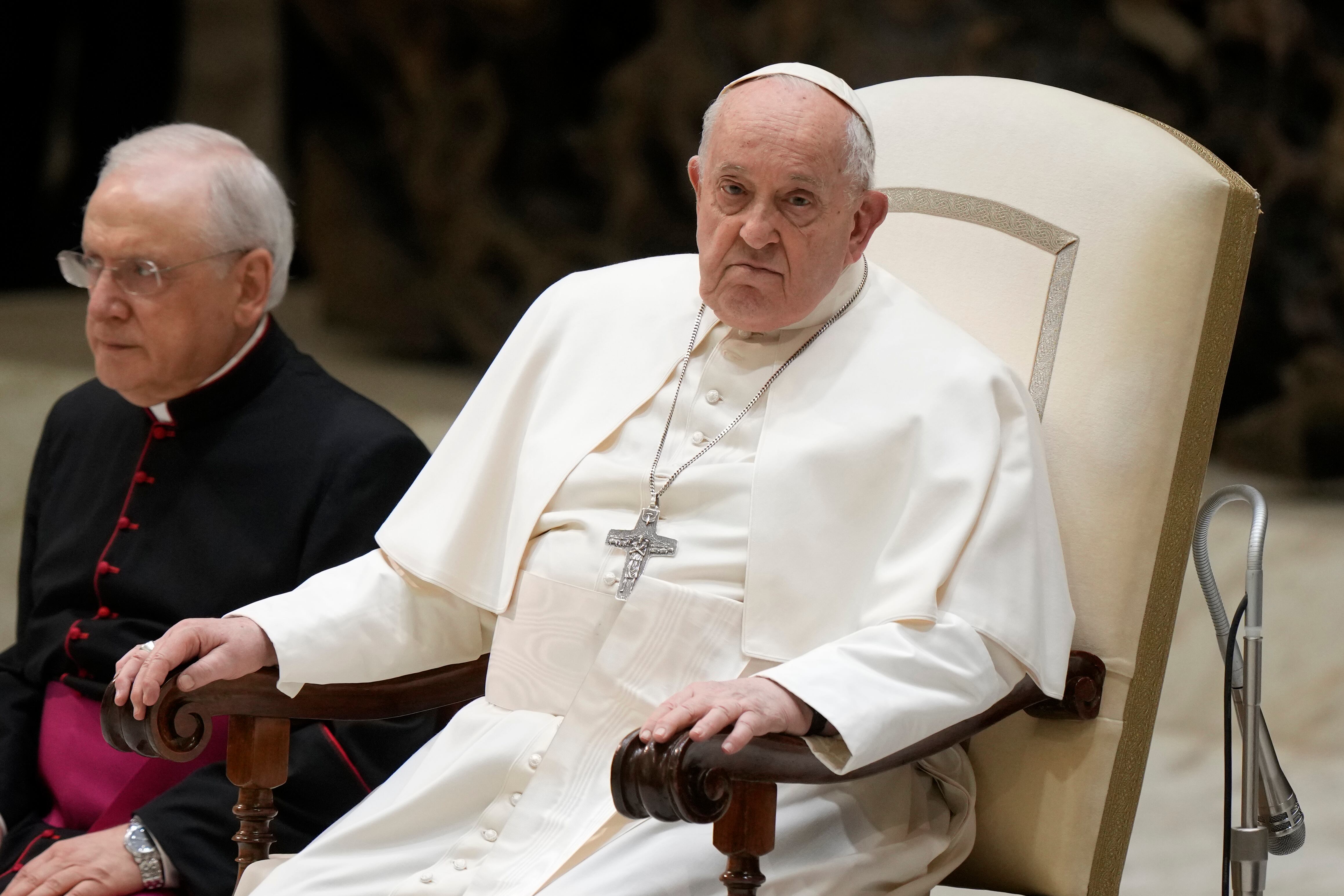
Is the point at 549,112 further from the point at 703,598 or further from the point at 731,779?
the point at 731,779

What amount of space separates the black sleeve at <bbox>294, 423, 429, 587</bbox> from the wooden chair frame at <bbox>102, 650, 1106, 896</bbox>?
0.44 m

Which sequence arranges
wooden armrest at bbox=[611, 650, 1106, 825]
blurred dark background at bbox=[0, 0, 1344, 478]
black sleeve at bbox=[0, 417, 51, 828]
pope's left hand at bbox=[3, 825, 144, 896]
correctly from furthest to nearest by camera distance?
blurred dark background at bbox=[0, 0, 1344, 478] < black sleeve at bbox=[0, 417, 51, 828] < pope's left hand at bbox=[3, 825, 144, 896] < wooden armrest at bbox=[611, 650, 1106, 825]

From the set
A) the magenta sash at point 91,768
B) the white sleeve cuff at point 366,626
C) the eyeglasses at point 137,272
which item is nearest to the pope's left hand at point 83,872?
the magenta sash at point 91,768

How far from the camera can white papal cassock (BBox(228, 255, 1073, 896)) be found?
2.32 metres

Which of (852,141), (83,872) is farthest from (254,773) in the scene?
(852,141)

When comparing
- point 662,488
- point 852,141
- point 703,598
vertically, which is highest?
point 852,141

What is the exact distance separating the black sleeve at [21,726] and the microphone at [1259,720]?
7.00 feet

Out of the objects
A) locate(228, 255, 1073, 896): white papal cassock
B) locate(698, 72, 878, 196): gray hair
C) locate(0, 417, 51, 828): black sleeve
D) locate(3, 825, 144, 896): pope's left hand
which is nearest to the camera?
locate(228, 255, 1073, 896): white papal cassock

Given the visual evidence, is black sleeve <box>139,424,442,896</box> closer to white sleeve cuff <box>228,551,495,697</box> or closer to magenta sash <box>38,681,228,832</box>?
magenta sash <box>38,681,228,832</box>

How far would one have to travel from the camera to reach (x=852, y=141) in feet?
8.09

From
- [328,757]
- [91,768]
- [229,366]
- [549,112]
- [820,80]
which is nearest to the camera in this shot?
[820,80]

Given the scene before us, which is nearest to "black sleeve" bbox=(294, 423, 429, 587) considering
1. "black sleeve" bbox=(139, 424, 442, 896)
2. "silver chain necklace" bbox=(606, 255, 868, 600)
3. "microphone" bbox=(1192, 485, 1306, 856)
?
"black sleeve" bbox=(139, 424, 442, 896)

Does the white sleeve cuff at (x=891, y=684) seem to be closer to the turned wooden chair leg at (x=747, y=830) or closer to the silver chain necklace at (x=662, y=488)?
the turned wooden chair leg at (x=747, y=830)

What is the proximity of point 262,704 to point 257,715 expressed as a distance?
3cm
